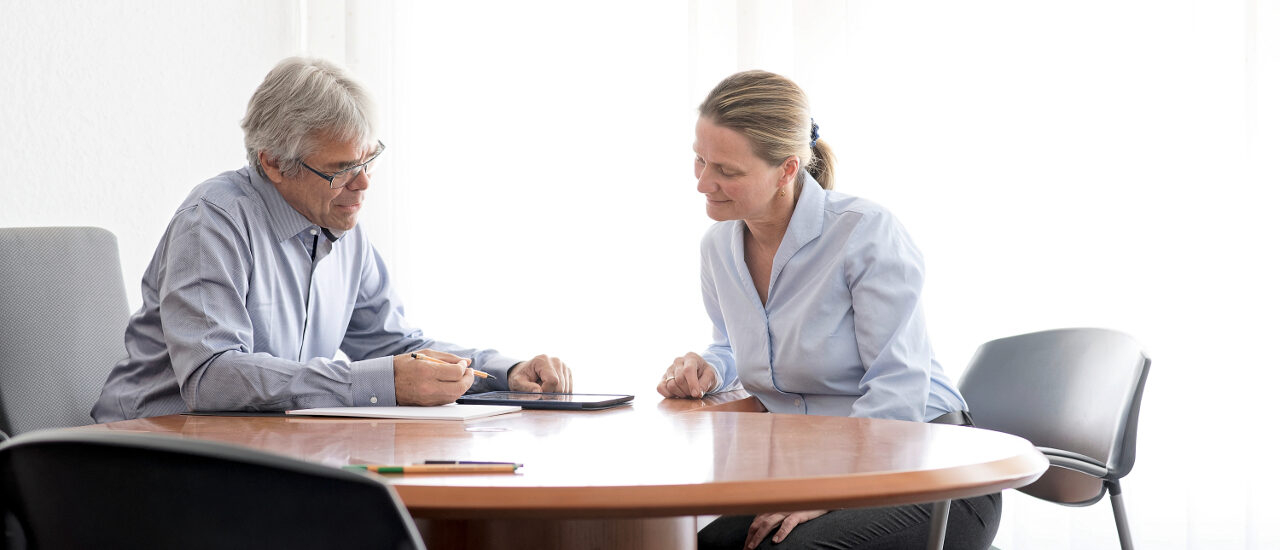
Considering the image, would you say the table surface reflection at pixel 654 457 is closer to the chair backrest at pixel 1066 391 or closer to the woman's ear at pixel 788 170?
the woman's ear at pixel 788 170

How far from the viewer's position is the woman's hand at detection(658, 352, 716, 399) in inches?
73.2

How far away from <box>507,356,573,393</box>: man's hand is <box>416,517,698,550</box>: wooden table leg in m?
0.66

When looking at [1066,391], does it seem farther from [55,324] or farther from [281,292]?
[55,324]

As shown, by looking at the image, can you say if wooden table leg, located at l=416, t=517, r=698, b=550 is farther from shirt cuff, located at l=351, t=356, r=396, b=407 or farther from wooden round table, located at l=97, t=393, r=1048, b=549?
shirt cuff, located at l=351, t=356, r=396, b=407

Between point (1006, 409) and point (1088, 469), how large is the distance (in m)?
0.35

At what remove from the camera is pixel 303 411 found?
148cm

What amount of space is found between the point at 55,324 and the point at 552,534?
4.64 feet

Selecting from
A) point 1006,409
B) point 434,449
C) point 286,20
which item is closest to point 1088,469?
point 1006,409

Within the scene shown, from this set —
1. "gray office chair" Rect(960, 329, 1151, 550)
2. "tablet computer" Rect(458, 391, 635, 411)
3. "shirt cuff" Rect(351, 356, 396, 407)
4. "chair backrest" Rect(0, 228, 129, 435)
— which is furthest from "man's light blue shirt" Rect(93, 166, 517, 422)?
"gray office chair" Rect(960, 329, 1151, 550)

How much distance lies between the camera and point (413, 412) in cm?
144

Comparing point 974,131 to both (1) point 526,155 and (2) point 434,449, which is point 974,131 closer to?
(1) point 526,155

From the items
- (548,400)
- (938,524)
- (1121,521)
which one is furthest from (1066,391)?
(548,400)

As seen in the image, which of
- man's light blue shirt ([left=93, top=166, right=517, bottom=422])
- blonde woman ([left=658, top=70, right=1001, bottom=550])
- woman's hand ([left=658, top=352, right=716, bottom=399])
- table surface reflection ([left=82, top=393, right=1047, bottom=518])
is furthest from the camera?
woman's hand ([left=658, top=352, right=716, bottom=399])

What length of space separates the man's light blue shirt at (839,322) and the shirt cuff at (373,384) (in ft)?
2.35
